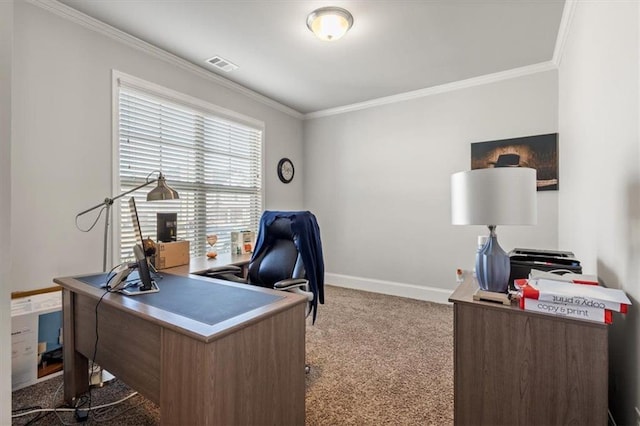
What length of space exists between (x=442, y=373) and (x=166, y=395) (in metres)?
1.84

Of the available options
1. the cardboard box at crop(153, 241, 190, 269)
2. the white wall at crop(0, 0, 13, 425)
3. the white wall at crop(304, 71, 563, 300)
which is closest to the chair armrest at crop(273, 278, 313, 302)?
the cardboard box at crop(153, 241, 190, 269)

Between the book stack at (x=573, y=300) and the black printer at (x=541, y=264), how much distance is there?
9.5 inches

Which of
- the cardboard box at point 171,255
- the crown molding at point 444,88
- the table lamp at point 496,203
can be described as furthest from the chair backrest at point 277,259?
the crown molding at point 444,88

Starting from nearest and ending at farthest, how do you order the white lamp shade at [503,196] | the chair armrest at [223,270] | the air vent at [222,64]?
the white lamp shade at [503,196], the chair armrest at [223,270], the air vent at [222,64]

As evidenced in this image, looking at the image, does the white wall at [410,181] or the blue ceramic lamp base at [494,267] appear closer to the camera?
the blue ceramic lamp base at [494,267]

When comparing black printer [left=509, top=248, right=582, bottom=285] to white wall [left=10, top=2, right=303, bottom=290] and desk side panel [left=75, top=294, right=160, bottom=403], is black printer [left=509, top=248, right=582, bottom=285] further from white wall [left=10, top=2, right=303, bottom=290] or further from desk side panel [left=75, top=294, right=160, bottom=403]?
white wall [left=10, top=2, right=303, bottom=290]

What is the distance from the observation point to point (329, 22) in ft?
7.50

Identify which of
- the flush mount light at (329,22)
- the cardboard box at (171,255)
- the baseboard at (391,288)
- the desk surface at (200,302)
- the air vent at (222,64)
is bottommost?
the baseboard at (391,288)

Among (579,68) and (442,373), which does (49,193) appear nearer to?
(442,373)

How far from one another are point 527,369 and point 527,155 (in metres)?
2.73

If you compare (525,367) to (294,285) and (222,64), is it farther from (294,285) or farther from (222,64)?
(222,64)

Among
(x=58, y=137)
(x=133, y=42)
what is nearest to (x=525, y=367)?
(x=58, y=137)

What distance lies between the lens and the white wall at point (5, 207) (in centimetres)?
85

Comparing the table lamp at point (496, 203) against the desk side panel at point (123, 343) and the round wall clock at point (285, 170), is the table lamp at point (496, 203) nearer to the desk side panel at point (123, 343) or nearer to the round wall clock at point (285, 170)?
the desk side panel at point (123, 343)
